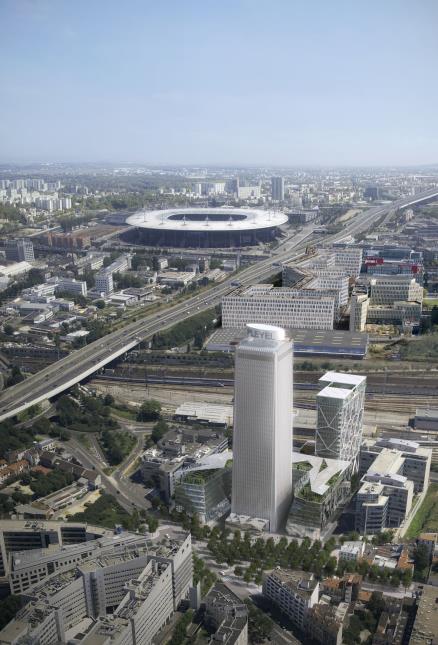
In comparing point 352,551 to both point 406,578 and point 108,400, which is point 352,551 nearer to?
point 406,578

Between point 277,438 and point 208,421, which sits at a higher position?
point 277,438

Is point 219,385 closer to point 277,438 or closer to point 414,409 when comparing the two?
point 414,409

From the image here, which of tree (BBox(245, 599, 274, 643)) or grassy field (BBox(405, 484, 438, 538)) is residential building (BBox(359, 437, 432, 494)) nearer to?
grassy field (BBox(405, 484, 438, 538))

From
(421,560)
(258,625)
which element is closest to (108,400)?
(258,625)

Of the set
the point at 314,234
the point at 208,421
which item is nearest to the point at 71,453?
the point at 208,421

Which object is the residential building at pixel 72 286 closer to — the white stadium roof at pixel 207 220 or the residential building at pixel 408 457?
the white stadium roof at pixel 207 220

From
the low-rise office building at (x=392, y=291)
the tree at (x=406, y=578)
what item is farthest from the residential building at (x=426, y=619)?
the low-rise office building at (x=392, y=291)

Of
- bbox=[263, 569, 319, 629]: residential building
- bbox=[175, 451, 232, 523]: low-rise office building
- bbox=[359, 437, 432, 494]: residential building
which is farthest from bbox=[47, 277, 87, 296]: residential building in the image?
bbox=[263, 569, 319, 629]: residential building
